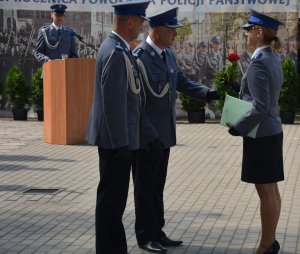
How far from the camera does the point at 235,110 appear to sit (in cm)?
646

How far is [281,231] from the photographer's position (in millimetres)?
7648

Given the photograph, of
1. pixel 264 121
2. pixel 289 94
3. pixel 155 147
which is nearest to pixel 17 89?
pixel 289 94

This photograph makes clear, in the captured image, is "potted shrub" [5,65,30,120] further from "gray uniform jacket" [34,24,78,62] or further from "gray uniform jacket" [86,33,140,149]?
A: "gray uniform jacket" [86,33,140,149]

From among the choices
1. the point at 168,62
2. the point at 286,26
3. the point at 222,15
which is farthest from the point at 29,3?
the point at 168,62

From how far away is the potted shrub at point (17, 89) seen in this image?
58.9 feet

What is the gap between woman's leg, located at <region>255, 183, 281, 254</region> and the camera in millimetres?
6539

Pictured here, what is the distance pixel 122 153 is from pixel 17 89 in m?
12.2

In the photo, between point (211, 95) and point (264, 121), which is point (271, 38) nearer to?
point (264, 121)

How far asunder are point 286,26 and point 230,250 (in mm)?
10941

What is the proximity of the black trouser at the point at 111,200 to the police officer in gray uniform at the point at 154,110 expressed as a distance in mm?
637

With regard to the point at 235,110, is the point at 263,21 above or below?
above

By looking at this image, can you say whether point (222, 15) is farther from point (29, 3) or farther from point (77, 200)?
point (77, 200)

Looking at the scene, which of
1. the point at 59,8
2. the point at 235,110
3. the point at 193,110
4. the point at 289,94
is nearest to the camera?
the point at 235,110

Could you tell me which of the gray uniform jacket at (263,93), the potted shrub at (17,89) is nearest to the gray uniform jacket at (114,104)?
the gray uniform jacket at (263,93)
